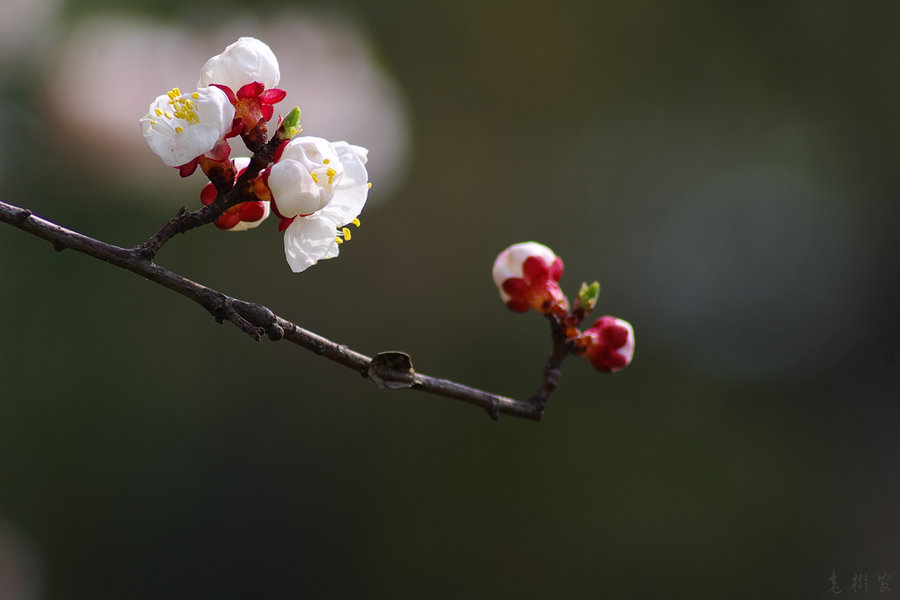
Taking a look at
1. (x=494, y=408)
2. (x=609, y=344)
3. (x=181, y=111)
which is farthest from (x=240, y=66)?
(x=609, y=344)

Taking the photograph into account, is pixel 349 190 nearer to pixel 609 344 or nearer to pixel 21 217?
pixel 21 217

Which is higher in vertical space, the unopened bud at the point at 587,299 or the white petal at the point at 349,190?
the unopened bud at the point at 587,299

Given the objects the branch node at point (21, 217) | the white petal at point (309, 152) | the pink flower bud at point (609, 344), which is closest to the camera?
the branch node at point (21, 217)

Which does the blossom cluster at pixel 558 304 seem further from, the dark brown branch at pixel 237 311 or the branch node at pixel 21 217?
the branch node at pixel 21 217

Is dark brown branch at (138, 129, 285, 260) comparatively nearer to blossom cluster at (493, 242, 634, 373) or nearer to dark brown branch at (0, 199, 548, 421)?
dark brown branch at (0, 199, 548, 421)

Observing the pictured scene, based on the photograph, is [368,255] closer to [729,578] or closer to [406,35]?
[406,35]

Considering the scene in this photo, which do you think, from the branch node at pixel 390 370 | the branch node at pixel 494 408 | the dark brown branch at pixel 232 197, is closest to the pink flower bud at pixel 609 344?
the branch node at pixel 494 408

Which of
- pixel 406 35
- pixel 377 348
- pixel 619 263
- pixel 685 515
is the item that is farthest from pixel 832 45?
pixel 377 348

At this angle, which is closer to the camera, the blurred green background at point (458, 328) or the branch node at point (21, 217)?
the branch node at point (21, 217)
